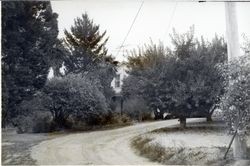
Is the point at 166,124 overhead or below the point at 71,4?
below

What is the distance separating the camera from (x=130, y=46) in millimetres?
3414

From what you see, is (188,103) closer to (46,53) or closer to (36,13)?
(46,53)

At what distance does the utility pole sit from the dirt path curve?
85 cm

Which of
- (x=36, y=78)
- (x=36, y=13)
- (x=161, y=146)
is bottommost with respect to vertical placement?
(x=161, y=146)

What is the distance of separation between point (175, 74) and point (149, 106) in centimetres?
39

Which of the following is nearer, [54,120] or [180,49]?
[54,120]

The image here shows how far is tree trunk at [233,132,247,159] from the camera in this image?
3418mm

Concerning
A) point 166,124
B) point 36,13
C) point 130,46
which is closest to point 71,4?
point 36,13

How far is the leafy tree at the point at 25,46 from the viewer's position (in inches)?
124

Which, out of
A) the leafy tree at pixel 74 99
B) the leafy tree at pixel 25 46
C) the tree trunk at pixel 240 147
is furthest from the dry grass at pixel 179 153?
the leafy tree at pixel 25 46

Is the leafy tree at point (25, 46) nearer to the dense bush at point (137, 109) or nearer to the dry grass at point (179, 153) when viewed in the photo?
the dense bush at point (137, 109)

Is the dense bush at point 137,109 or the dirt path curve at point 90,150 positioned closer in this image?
the dirt path curve at point 90,150

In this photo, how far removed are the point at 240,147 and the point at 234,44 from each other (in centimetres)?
97

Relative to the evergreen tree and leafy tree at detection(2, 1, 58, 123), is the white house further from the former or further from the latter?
leafy tree at detection(2, 1, 58, 123)
